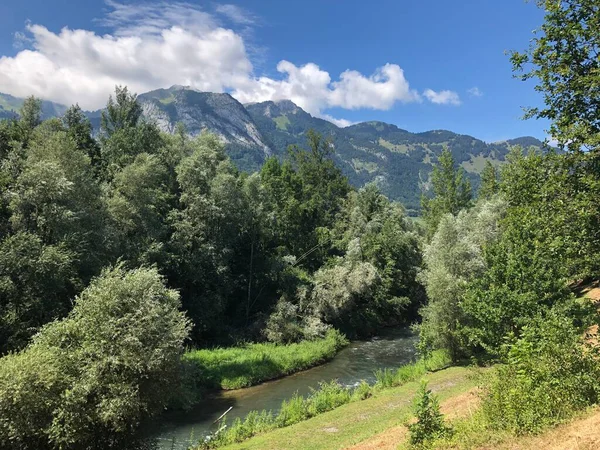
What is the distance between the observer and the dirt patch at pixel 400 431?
17.3 meters

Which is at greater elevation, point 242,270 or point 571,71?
point 571,71

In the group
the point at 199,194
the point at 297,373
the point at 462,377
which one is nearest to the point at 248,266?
the point at 199,194

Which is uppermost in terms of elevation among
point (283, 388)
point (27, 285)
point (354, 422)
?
point (27, 285)

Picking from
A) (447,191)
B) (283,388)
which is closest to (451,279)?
(283,388)

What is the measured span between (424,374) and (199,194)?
2817 centimetres

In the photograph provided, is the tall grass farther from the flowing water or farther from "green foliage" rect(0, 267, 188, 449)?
"green foliage" rect(0, 267, 188, 449)

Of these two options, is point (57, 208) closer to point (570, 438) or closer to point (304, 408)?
point (304, 408)

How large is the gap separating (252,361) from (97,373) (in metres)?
20.8

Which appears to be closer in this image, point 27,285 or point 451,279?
point 27,285

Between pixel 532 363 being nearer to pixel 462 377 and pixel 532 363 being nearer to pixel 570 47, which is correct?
pixel 570 47

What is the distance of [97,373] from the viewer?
19969mm

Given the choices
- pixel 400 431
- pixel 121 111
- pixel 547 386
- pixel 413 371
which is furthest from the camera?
pixel 121 111

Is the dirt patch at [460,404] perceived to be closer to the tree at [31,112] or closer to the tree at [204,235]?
the tree at [204,235]

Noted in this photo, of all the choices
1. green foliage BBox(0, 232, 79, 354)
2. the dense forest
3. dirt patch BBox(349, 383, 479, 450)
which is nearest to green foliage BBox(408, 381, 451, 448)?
the dense forest
